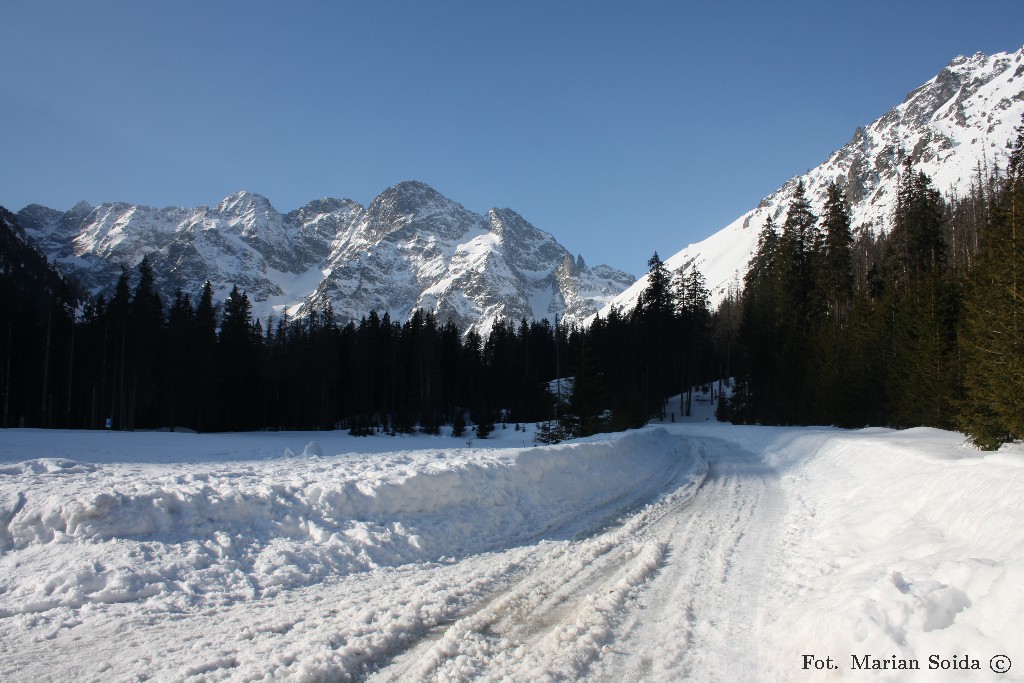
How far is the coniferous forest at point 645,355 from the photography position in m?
22.1

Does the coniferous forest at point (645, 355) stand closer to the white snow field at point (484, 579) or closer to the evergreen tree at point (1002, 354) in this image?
the evergreen tree at point (1002, 354)

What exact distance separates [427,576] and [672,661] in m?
3.09

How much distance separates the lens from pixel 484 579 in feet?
20.3

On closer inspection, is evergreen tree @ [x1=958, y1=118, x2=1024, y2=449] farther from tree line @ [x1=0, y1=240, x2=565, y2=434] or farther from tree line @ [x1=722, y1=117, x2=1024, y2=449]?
tree line @ [x1=0, y1=240, x2=565, y2=434]

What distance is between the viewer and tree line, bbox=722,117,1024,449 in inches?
593

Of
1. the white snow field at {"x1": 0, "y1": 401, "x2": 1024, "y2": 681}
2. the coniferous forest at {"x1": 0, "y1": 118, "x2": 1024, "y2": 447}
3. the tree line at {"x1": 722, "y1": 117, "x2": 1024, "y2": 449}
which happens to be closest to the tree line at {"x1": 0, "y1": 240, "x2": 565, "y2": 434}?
the coniferous forest at {"x1": 0, "y1": 118, "x2": 1024, "y2": 447}

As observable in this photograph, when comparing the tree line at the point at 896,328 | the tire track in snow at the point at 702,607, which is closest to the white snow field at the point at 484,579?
the tire track in snow at the point at 702,607

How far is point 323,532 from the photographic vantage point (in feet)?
23.8

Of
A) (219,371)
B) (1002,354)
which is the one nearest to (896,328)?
(1002,354)

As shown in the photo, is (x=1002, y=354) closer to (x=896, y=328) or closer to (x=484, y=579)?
(x=896, y=328)

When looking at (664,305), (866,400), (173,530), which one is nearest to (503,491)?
(173,530)

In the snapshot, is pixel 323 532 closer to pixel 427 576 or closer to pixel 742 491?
pixel 427 576

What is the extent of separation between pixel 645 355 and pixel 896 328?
28.2 m

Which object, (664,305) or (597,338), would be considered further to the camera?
(597,338)
